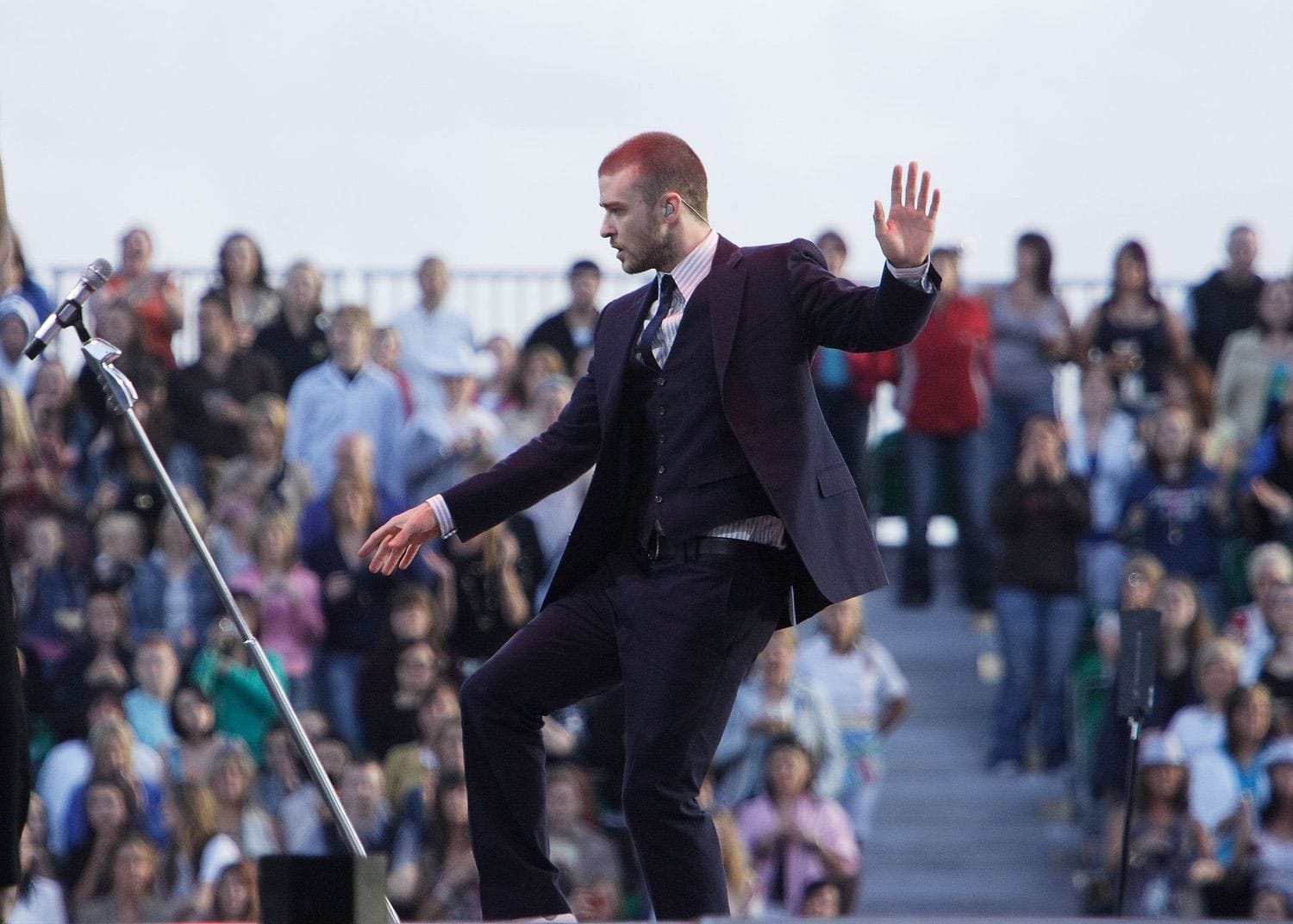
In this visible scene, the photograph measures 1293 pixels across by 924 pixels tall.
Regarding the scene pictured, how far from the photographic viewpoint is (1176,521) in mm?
10234

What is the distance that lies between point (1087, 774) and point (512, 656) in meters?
5.54

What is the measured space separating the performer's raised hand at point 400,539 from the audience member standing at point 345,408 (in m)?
5.71

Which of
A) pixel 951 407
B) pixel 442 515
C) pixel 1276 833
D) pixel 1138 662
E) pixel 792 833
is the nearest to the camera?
pixel 442 515

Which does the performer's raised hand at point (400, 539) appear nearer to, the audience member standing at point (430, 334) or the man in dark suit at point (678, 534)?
the man in dark suit at point (678, 534)

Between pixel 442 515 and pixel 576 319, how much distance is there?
635cm

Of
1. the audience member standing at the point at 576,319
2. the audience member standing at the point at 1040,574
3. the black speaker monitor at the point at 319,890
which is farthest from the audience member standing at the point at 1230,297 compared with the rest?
the black speaker monitor at the point at 319,890

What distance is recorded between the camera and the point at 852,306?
14.9 feet

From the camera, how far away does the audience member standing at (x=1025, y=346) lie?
36.0ft

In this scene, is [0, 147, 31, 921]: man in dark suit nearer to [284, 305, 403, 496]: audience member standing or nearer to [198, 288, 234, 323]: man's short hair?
[284, 305, 403, 496]: audience member standing

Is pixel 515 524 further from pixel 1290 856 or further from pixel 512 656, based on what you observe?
pixel 512 656

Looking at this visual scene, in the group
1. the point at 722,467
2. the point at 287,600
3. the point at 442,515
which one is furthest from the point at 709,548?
the point at 287,600

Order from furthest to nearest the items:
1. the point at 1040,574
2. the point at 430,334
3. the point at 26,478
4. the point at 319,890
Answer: the point at 430,334 < the point at 26,478 < the point at 1040,574 < the point at 319,890

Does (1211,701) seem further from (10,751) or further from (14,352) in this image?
(10,751)

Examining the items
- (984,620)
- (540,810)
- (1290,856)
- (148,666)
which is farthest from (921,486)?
(540,810)
